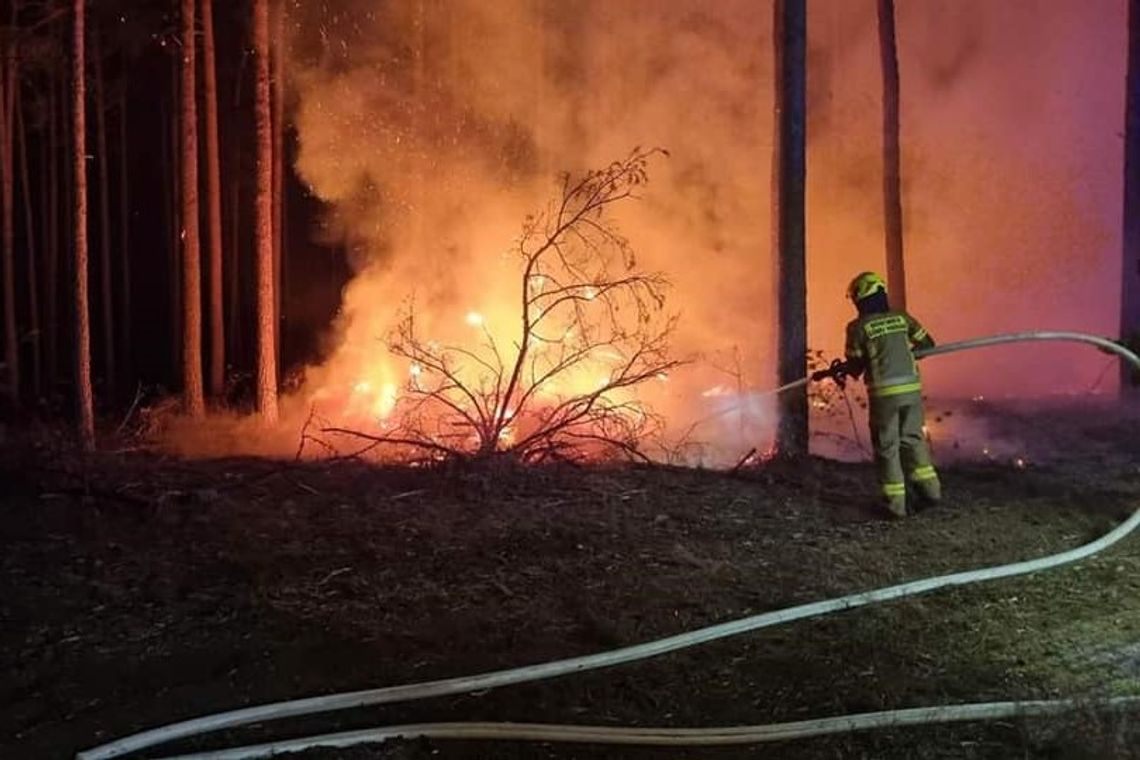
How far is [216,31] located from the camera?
21203mm

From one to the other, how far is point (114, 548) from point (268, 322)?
7917mm

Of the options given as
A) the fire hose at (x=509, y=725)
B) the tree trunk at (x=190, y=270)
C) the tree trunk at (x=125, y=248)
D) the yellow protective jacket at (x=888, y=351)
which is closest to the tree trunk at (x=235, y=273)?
the tree trunk at (x=125, y=248)

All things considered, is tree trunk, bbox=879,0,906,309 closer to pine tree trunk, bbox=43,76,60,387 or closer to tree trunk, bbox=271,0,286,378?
tree trunk, bbox=271,0,286,378

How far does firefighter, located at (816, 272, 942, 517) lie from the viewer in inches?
308

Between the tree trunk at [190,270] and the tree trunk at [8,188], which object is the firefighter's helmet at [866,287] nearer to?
the tree trunk at [190,270]

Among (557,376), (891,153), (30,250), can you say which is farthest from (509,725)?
(30,250)

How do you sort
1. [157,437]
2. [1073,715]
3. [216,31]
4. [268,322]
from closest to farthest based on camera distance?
[1073,715] < [157,437] < [268,322] < [216,31]

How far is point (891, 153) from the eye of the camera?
Answer: 53.8 feet

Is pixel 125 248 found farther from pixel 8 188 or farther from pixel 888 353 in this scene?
pixel 888 353

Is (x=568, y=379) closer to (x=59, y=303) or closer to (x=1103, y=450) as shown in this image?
(x=1103, y=450)

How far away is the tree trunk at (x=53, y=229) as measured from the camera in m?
21.7

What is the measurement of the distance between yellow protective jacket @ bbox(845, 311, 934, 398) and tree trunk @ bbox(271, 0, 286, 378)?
1085cm

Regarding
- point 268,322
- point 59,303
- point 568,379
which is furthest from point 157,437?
point 59,303

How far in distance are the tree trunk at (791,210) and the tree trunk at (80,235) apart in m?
7.35
